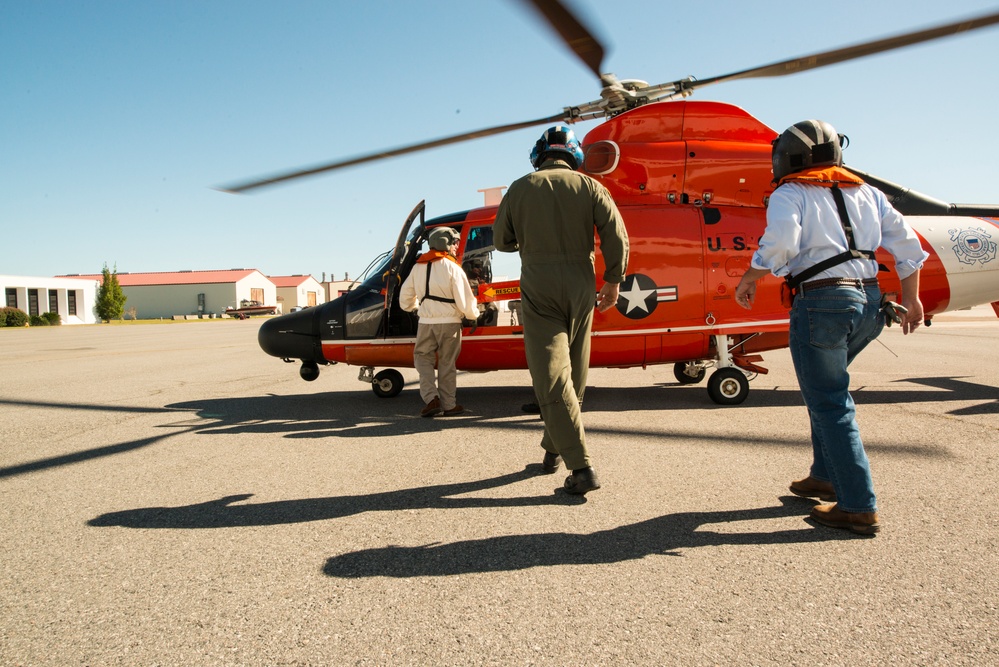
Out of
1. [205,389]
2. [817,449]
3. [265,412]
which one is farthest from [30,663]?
[205,389]

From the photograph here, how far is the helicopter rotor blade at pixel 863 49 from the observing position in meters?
3.17

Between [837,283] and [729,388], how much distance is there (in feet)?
11.7

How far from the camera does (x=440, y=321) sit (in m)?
6.02

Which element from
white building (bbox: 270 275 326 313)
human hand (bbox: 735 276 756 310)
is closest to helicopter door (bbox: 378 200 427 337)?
human hand (bbox: 735 276 756 310)

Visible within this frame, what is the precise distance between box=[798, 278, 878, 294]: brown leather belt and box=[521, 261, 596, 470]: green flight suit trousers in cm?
112

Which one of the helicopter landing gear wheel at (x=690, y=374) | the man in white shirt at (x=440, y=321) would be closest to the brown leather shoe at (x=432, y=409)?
the man in white shirt at (x=440, y=321)

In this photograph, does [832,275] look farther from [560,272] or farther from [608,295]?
[560,272]

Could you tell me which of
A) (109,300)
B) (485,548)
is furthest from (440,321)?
(109,300)

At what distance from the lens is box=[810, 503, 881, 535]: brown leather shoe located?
267cm

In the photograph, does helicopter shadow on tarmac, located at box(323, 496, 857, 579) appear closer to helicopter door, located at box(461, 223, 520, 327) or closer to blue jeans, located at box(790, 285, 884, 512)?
blue jeans, located at box(790, 285, 884, 512)

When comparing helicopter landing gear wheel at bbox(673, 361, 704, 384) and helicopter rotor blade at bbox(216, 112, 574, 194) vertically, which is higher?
helicopter rotor blade at bbox(216, 112, 574, 194)

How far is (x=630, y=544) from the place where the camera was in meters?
2.62

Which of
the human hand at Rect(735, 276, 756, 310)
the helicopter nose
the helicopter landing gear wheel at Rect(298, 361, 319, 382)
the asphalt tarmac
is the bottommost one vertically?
the asphalt tarmac

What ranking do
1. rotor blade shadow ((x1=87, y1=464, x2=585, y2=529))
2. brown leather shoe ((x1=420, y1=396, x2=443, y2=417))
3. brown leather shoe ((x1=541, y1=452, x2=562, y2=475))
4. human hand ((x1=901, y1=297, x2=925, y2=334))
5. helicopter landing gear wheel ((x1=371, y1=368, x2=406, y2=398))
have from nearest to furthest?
human hand ((x1=901, y1=297, x2=925, y2=334)), rotor blade shadow ((x1=87, y1=464, x2=585, y2=529)), brown leather shoe ((x1=541, y1=452, x2=562, y2=475)), brown leather shoe ((x1=420, y1=396, x2=443, y2=417)), helicopter landing gear wheel ((x1=371, y1=368, x2=406, y2=398))
